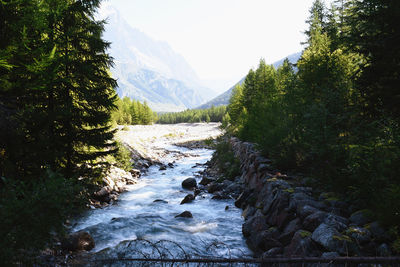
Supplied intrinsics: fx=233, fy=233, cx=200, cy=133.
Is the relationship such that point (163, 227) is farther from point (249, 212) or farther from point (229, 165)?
point (229, 165)

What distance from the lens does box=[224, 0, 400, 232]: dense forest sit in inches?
221

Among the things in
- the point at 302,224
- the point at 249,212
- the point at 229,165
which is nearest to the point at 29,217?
the point at 302,224

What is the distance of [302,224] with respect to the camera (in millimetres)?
6418

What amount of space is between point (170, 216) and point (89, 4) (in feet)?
35.3

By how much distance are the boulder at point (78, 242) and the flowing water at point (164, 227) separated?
28 cm

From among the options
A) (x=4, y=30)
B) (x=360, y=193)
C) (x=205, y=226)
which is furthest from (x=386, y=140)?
(x=4, y=30)

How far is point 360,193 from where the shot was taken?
6.35 metres

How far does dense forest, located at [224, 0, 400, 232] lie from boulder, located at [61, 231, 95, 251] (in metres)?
7.95

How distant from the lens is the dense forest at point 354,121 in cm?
561

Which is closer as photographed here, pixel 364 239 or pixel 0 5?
pixel 364 239

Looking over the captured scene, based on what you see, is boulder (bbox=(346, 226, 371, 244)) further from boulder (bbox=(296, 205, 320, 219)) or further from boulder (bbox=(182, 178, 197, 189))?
boulder (bbox=(182, 178, 197, 189))

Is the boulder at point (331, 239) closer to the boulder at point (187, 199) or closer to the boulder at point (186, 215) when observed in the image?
the boulder at point (186, 215)

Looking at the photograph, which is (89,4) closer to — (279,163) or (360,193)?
(279,163)

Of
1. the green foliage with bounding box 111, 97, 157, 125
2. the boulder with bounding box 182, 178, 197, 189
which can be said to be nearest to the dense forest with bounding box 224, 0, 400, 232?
the boulder with bounding box 182, 178, 197, 189
